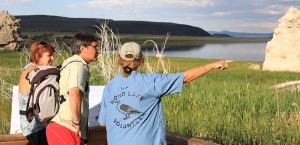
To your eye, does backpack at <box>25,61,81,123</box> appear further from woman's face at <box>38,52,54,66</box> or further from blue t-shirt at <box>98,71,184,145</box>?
blue t-shirt at <box>98,71,184,145</box>

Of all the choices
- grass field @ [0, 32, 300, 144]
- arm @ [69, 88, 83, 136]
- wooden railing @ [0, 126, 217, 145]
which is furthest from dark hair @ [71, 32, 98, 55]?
grass field @ [0, 32, 300, 144]

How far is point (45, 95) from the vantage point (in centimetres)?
414

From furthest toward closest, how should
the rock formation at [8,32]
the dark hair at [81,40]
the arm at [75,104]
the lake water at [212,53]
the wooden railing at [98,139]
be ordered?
the lake water at [212,53] → the rock formation at [8,32] → the wooden railing at [98,139] → the dark hair at [81,40] → the arm at [75,104]

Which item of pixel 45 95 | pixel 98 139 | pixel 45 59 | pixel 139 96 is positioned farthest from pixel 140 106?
pixel 98 139

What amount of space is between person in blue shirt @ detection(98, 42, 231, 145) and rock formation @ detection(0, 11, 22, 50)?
37.8m

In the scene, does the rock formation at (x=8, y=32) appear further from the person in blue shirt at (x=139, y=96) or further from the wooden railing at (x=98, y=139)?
the person in blue shirt at (x=139, y=96)

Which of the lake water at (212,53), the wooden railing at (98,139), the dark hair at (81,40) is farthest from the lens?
the lake water at (212,53)

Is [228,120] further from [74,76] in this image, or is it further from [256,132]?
[74,76]

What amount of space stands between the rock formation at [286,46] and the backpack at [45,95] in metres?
26.6

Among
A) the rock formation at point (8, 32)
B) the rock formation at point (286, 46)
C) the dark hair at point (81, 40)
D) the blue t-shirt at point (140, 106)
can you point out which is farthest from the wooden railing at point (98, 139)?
the rock formation at point (8, 32)

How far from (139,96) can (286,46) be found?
2822cm

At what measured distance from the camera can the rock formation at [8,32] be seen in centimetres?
3991

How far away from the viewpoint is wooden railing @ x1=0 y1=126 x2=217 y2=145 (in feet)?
16.5

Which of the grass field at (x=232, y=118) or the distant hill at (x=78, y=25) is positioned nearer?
the grass field at (x=232, y=118)
